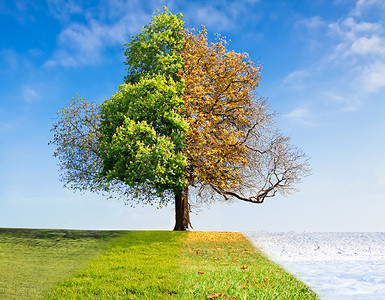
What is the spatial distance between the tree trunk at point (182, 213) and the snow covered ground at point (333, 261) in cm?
397

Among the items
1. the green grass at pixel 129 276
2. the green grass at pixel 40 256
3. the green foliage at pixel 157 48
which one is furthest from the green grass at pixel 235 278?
the green foliage at pixel 157 48

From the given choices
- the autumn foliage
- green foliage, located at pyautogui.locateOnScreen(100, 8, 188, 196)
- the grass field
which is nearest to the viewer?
the grass field

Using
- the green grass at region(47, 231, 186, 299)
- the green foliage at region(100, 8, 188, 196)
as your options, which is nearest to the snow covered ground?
the green grass at region(47, 231, 186, 299)

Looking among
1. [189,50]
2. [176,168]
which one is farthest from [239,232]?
[189,50]

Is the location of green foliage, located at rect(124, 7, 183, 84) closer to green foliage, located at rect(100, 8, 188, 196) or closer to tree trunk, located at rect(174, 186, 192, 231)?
green foliage, located at rect(100, 8, 188, 196)

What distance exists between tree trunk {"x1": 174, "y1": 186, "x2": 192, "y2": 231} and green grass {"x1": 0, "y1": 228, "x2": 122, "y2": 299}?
11.6ft

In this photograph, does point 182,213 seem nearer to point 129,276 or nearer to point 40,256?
point 40,256

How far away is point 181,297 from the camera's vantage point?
749cm

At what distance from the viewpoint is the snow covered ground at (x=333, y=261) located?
308 inches

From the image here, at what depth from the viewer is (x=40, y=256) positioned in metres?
13.6

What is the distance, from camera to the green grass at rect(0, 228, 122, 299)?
943cm

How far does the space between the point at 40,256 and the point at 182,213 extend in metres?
8.92

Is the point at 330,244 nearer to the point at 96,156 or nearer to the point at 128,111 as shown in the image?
the point at 128,111

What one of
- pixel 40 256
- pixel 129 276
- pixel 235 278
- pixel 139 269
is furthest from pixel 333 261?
pixel 40 256
